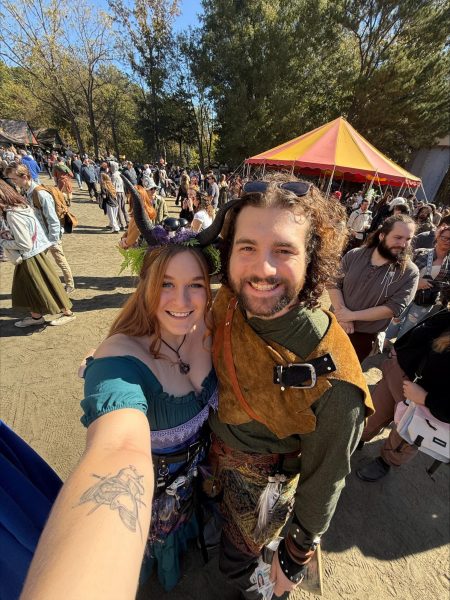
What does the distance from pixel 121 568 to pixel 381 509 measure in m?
2.49

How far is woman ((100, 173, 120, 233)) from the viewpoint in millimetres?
8470

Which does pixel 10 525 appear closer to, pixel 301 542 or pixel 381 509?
pixel 301 542

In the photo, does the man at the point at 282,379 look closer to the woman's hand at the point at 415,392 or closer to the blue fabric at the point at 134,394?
the blue fabric at the point at 134,394

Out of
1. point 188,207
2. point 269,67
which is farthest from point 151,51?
point 188,207

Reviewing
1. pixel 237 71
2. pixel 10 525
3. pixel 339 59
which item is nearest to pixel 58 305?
pixel 10 525

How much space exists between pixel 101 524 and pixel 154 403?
21.0 inches

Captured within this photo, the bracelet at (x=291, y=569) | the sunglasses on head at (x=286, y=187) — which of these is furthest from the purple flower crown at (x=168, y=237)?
the bracelet at (x=291, y=569)

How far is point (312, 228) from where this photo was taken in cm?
129

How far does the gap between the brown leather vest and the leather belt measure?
22 mm

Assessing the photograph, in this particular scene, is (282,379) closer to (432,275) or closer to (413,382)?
(413,382)

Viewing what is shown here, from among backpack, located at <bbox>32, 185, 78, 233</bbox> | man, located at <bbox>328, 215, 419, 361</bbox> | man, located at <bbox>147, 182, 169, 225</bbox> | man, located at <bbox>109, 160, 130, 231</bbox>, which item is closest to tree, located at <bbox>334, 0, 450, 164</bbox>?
man, located at <bbox>109, 160, 130, 231</bbox>

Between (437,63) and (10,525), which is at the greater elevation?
(437,63)

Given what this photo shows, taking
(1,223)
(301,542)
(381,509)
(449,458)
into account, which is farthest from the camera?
(1,223)

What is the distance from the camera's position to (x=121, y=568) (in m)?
0.61
